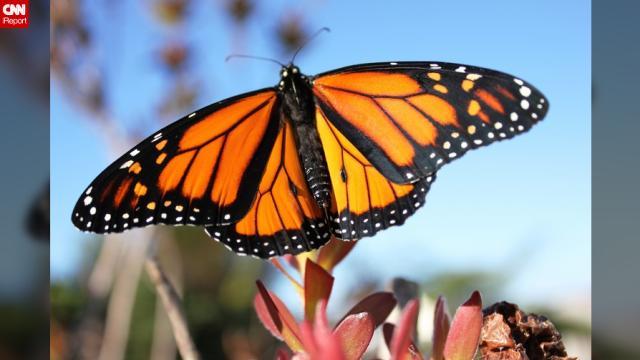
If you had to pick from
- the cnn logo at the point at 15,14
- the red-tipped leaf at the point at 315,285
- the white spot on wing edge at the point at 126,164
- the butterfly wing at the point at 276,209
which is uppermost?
the cnn logo at the point at 15,14

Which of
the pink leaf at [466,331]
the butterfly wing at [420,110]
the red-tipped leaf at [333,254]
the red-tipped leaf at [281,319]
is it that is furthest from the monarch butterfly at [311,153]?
the pink leaf at [466,331]

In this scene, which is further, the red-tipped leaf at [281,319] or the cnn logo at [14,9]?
the cnn logo at [14,9]

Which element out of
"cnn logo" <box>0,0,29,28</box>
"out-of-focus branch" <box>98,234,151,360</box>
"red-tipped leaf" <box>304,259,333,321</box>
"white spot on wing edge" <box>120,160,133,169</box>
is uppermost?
"cnn logo" <box>0,0,29,28</box>

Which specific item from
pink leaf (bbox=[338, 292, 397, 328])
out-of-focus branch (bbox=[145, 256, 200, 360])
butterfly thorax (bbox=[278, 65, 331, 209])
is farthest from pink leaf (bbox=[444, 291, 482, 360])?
butterfly thorax (bbox=[278, 65, 331, 209])

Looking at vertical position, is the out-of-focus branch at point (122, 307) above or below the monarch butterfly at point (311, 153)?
below

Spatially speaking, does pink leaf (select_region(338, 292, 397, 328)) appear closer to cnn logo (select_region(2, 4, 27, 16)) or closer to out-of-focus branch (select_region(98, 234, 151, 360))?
out-of-focus branch (select_region(98, 234, 151, 360))

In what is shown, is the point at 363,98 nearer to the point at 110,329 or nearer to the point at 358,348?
the point at 358,348

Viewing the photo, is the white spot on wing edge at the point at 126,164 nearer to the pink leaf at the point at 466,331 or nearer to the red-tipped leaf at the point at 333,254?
the red-tipped leaf at the point at 333,254
